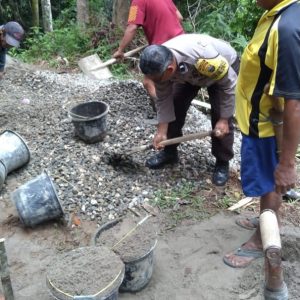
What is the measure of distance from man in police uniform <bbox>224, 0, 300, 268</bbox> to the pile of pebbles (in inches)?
50.9

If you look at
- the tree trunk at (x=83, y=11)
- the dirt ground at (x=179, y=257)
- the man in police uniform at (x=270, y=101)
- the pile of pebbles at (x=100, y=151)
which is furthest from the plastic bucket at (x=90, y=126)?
the tree trunk at (x=83, y=11)

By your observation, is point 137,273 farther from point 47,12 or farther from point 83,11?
point 47,12

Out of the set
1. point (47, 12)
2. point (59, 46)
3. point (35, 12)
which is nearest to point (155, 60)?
point (59, 46)

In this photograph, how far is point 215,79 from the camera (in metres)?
3.60

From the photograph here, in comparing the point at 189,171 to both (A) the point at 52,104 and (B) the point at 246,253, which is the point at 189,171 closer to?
(B) the point at 246,253

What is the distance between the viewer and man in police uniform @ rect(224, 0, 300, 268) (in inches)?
85.6

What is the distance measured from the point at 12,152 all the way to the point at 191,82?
6.28 feet

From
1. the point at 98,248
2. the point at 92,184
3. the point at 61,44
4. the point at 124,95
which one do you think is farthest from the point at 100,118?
the point at 61,44

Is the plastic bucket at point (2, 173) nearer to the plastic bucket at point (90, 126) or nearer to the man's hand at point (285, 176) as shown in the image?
the plastic bucket at point (90, 126)

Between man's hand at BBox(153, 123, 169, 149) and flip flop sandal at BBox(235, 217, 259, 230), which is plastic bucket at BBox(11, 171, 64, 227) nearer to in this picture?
man's hand at BBox(153, 123, 169, 149)

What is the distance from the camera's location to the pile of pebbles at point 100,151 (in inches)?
157

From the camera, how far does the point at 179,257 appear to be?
11.0 feet

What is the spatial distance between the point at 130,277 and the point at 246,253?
36.6 inches

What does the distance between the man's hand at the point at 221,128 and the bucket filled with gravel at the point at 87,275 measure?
157 cm
